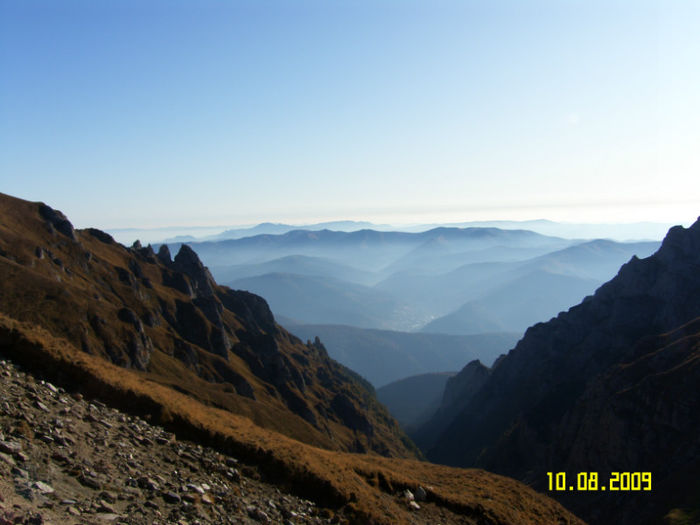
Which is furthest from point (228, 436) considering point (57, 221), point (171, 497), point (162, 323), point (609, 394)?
point (57, 221)

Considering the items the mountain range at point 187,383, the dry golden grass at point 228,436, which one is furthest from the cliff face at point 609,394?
the dry golden grass at point 228,436

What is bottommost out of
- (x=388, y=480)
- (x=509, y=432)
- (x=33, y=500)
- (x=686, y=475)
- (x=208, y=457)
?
(x=509, y=432)

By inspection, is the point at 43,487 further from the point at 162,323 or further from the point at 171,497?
the point at 162,323

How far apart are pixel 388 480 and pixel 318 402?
123 m

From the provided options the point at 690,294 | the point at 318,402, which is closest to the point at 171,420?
the point at 318,402

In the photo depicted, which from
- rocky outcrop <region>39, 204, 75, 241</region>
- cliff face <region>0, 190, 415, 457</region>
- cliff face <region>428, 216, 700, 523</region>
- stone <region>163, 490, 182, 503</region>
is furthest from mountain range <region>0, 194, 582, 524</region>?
cliff face <region>428, 216, 700, 523</region>

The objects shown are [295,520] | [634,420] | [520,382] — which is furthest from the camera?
[520,382]

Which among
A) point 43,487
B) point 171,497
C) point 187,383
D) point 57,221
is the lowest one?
point 187,383

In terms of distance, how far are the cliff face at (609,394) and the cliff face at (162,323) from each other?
41936mm

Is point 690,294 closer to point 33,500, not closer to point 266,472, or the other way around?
point 266,472

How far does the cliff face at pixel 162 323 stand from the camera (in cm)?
7975

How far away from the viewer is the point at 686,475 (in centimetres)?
6575

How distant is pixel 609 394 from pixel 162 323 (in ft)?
372

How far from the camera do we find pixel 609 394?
9694 centimetres
